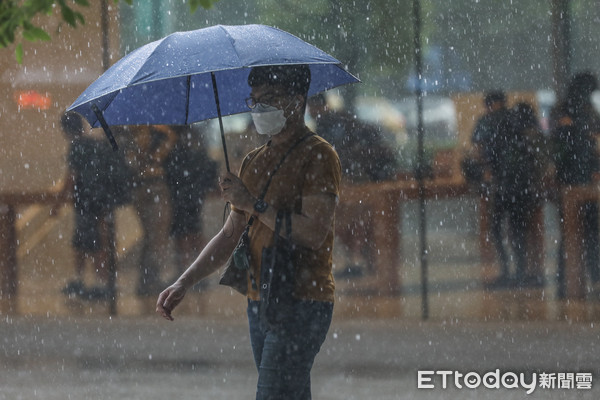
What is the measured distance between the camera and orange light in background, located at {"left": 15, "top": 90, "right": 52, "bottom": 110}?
8836mm

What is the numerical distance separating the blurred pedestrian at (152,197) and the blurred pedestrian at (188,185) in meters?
0.05

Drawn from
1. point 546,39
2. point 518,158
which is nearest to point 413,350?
point 518,158

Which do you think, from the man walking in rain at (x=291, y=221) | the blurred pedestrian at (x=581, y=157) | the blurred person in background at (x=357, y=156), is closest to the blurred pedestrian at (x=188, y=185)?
the blurred person in background at (x=357, y=156)

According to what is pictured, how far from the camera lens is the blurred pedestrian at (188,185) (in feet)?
28.6

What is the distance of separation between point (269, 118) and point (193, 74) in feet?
1.57

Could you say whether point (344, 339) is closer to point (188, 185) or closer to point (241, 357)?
point (241, 357)

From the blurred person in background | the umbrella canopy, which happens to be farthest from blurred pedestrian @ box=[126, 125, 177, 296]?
the umbrella canopy

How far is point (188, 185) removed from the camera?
28.8 feet

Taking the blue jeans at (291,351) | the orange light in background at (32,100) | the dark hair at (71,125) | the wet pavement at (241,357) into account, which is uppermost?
the orange light in background at (32,100)

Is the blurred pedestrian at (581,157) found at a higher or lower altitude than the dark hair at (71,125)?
lower

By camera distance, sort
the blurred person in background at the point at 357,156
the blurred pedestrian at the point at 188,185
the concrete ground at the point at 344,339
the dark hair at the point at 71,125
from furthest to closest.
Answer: the dark hair at the point at 71,125, the blurred pedestrian at the point at 188,185, the blurred person in background at the point at 357,156, the concrete ground at the point at 344,339

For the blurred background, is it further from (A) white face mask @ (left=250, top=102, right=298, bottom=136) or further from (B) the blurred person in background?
(A) white face mask @ (left=250, top=102, right=298, bottom=136)

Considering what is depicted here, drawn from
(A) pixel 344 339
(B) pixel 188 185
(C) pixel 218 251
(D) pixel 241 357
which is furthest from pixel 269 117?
(B) pixel 188 185

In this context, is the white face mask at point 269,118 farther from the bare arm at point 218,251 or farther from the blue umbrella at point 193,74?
the bare arm at point 218,251
